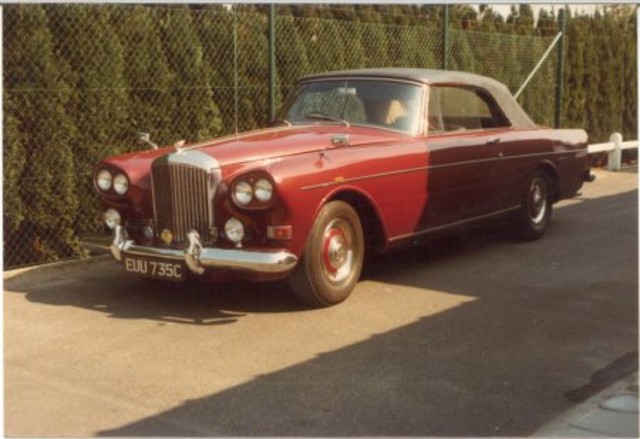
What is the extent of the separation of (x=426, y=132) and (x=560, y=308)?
69.6 inches

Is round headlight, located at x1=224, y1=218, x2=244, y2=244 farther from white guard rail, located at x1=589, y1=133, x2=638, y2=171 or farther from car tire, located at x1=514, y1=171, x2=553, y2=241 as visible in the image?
white guard rail, located at x1=589, y1=133, x2=638, y2=171

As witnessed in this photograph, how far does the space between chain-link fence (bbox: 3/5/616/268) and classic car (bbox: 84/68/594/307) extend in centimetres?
129

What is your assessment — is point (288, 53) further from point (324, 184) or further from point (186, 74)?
point (324, 184)

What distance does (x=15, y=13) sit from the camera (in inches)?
264

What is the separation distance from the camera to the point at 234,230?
5.26 m

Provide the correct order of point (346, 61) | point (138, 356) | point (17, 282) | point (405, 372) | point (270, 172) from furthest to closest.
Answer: point (346, 61) → point (17, 282) → point (270, 172) → point (138, 356) → point (405, 372)

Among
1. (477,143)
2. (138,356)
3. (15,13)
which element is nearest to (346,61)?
(477,143)

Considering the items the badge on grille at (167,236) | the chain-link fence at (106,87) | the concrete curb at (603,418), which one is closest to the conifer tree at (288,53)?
the chain-link fence at (106,87)

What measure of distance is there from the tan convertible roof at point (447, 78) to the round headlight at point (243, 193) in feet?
6.42

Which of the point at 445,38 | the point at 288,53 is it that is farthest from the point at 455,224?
the point at 445,38

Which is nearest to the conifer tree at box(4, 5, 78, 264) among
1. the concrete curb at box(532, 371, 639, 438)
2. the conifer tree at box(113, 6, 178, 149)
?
the conifer tree at box(113, 6, 178, 149)

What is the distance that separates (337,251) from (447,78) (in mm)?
2090

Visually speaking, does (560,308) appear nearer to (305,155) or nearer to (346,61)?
(305,155)

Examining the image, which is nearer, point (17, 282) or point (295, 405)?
point (295, 405)
